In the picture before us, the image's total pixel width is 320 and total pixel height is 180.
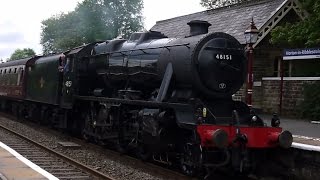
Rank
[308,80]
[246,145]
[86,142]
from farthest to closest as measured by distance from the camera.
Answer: [308,80], [86,142], [246,145]

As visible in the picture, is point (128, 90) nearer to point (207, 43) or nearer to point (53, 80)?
point (207, 43)

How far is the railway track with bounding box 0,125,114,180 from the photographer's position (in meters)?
9.45

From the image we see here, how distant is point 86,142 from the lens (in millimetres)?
14656

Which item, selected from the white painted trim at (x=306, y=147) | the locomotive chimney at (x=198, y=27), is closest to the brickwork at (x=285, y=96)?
the white painted trim at (x=306, y=147)

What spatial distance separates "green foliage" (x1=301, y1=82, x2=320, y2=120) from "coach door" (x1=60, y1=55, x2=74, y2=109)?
27.2ft

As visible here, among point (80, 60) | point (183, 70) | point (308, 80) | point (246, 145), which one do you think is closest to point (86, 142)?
point (80, 60)

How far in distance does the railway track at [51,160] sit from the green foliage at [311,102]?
30.2 feet

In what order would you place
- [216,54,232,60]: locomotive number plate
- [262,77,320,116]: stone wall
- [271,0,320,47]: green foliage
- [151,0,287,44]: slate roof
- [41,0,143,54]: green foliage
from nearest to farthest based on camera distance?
[216,54,232,60]: locomotive number plate
[271,0,320,47]: green foliage
[262,77,320,116]: stone wall
[151,0,287,44]: slate roof
[41,0,143,54]: green foliage

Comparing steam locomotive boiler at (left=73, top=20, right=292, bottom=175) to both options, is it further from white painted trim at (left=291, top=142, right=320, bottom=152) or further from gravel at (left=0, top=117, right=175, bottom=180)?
white painted trim at (left=291, top=142, right=320, bottom=152)

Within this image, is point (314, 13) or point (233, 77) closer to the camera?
point (233, 77)

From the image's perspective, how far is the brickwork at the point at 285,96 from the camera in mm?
17688

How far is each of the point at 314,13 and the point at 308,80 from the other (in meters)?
2.52

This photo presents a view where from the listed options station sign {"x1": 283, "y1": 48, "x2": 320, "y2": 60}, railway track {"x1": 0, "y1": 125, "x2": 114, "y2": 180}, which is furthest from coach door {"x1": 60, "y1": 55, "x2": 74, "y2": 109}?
station sign {"x1": 283, "y1": 48, "x2": 320, "y2": 60}

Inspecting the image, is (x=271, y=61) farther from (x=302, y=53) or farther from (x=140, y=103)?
(x=140, y=103)
